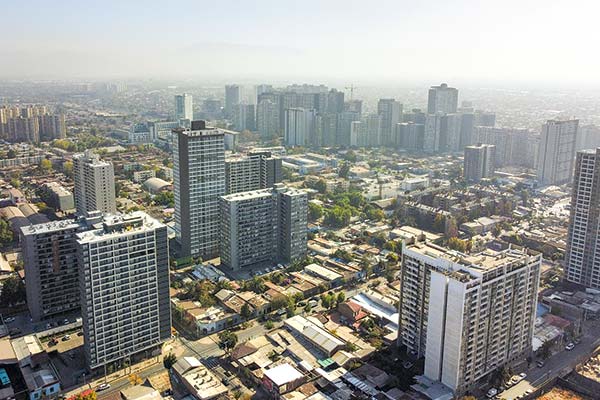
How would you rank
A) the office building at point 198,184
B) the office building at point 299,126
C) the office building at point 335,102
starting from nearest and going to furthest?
the office building at point 198,184 → the office building at point 299,126 → the office building at point 335,102

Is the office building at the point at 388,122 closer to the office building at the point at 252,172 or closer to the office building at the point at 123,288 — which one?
the office building at the point at 252,172

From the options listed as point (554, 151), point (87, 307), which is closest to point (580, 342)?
point (87, 307)

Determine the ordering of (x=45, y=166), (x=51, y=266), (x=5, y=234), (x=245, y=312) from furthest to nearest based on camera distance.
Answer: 1. (x=45, y=166)
2. (x=5, y=234)
3. (x=245, y=312)
4. (x=51, y=266)

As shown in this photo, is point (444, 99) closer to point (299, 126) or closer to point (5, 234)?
point (299, 126)

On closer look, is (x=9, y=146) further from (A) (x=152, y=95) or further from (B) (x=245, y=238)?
(A) (x=152, y=95)

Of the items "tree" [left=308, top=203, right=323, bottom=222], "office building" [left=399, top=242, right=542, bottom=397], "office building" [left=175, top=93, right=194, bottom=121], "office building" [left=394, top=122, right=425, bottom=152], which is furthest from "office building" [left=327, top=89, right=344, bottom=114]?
"office building" [left=399, top=242, right=542, bottom=397]

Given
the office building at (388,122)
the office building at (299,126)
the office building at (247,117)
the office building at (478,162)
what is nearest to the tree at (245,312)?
the office building at (478,162)

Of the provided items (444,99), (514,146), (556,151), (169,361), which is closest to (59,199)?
(169,361)
